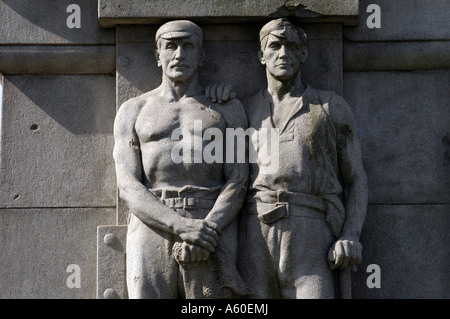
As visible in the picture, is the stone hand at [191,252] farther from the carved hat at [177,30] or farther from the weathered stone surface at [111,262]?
the carved hat at [177,30]

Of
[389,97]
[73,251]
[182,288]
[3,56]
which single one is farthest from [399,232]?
[3,56]

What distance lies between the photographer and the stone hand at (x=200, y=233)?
498 inches

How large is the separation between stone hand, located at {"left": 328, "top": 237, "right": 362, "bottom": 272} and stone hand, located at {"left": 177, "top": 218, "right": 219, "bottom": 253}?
1.05m

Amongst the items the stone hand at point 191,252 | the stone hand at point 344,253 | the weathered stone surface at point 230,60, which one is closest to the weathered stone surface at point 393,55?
the weathered stone surface at point 230,60

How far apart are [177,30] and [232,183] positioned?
4.98 ft

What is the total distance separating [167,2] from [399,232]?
3.08 m

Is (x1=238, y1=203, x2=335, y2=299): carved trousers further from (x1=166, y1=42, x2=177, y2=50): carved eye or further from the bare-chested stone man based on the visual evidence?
(x1=166, y1=42, x2=177, y2=50): carved eye

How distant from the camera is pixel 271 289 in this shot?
12.9 m

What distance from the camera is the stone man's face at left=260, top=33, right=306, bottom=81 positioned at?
13.2 meters

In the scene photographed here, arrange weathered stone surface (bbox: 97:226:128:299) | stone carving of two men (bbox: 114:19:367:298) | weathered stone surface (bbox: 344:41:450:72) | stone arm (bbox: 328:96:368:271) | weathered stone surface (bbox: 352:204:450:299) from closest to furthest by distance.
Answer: stone carving of two men (bbox: 114:19:367:298) < stone arm (bbox: 328:96:368:271) < weathered stone surface (bbox: 97:226:128:299) < weathered stone surface (bbox: 352:204:450:299) < weathered stone surface (bbox: 344:41:450:72)

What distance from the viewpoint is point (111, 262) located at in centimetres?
1327

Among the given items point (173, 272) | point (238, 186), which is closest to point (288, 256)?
point (238, 186)

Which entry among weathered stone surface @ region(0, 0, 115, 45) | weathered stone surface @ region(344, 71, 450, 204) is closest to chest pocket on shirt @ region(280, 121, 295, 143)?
weathered stone surface @ region(344, 71, 450, 204)
